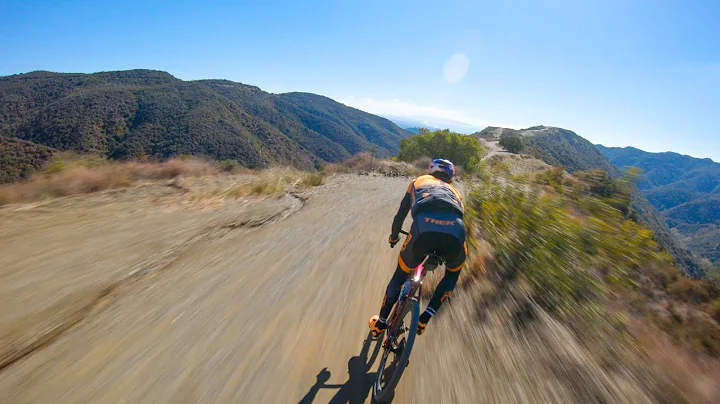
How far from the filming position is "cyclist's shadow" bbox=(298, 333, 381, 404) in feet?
8.62

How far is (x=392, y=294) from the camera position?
10.0 feet

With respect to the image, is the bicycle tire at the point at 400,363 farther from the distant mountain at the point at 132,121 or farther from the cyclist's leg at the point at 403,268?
the distant mountain at the point at 132,121

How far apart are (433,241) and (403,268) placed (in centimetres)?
43

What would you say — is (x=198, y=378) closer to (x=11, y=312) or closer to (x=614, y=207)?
(x=11, y=312)

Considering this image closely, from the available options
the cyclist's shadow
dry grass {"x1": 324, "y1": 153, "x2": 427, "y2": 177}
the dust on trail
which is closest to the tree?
dry grass {"x1": 324, "y1": 153, "x2": 427, "y2": 177}

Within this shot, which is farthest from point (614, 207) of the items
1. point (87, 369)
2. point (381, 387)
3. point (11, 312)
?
point (11, 312)

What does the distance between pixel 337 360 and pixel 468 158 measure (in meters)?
28.6

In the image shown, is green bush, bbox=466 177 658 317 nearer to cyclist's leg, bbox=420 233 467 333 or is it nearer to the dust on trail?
the dust on trail

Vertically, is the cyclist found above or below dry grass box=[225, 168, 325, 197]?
above

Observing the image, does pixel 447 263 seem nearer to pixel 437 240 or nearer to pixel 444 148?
pixel 437 240

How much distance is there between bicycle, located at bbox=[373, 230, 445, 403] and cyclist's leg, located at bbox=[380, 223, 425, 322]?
0.26ft

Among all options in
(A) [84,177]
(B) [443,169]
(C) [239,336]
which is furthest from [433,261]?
(A) [84,177]

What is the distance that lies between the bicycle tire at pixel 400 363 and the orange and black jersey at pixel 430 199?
877 millimetres

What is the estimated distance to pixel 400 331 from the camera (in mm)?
2891
